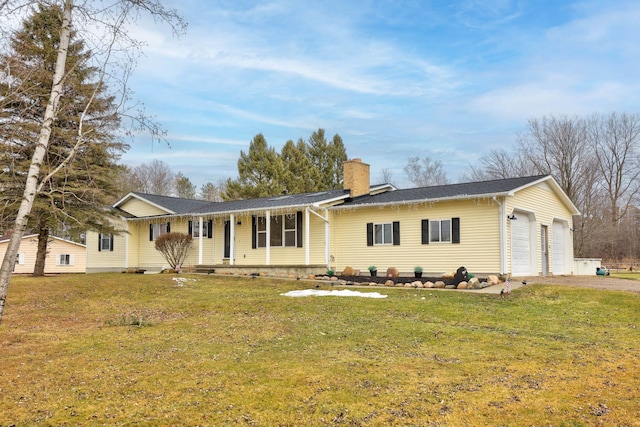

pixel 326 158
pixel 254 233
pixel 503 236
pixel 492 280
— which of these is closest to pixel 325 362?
pixel 492 280

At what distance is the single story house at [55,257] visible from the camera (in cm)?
3312

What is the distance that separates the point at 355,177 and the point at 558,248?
354 inches

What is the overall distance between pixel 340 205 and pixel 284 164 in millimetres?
20757

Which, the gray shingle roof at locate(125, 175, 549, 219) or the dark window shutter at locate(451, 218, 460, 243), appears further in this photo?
the dark window shutter at locate(451, 218, 460, 243)

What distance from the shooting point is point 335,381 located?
544cm

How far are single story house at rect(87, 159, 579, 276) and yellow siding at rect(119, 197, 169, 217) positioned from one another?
0.32ft

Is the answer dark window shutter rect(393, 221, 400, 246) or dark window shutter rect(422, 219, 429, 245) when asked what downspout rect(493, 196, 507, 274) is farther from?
dark window shutter rect(393, 221, 400, 246)

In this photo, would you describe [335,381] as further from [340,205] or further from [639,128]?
[639,128]

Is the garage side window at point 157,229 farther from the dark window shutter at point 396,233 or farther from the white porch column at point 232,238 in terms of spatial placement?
the dark window shutter at point 396,233

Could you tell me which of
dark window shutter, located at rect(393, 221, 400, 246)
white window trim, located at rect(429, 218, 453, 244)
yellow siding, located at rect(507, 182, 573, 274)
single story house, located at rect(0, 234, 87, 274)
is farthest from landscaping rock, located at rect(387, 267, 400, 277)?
single story house, located at rect(0, 234, 87, 274)

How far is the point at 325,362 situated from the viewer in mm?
6250

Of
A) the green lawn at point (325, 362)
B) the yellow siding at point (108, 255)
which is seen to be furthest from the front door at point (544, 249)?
the yellow siding at point (108, 255)

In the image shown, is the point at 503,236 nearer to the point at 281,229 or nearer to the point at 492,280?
the point at 492,280

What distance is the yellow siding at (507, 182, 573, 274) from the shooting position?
54.2 ft
